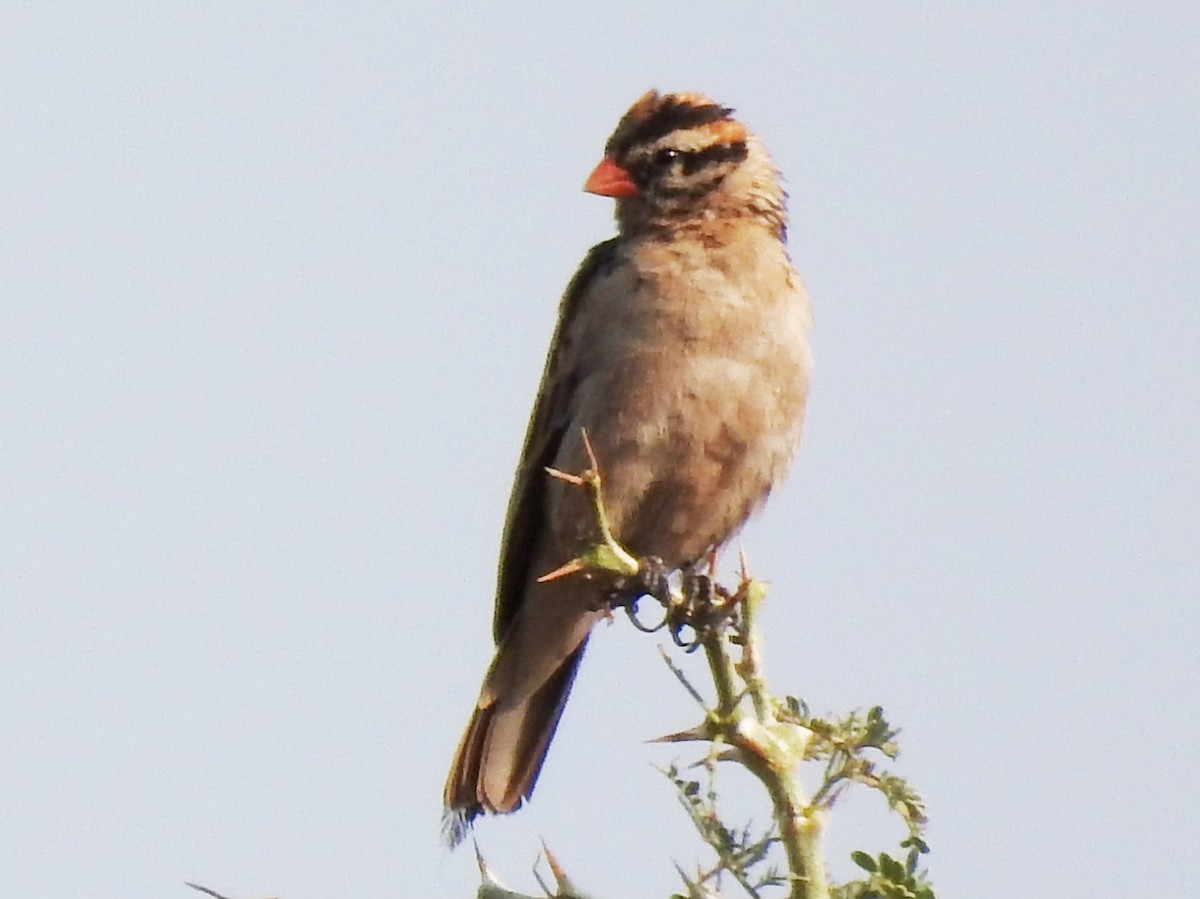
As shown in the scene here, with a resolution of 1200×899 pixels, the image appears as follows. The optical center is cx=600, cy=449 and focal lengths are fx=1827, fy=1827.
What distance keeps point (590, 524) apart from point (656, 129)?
1.78 meters

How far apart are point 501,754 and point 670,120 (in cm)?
266

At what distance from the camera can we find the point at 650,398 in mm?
6453

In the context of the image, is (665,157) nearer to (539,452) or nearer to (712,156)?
(712,156)

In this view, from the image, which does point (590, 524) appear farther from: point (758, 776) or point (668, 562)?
point (758, 776)

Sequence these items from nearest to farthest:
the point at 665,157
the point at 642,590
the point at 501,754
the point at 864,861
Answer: the point at 864,861 → the point at 642,590 → the point at 501,754 → the point at 665,157

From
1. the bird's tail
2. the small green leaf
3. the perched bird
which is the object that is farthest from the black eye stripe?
the small green leaf

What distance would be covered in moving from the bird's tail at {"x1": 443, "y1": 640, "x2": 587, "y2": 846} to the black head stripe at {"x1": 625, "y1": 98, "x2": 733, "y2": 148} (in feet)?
6.82

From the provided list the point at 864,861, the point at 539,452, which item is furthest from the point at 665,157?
the point at 864,861

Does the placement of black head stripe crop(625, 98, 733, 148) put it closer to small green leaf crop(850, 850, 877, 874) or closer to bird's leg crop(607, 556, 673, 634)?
bird's leg crop(607, 556, 673, 634)

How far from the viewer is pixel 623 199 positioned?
290 inches

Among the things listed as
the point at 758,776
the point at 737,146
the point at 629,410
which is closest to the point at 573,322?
the point at 629,410

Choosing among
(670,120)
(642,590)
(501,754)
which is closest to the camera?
(642,590)

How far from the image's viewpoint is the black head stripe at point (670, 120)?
24.5 ft

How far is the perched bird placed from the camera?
21.3ft
